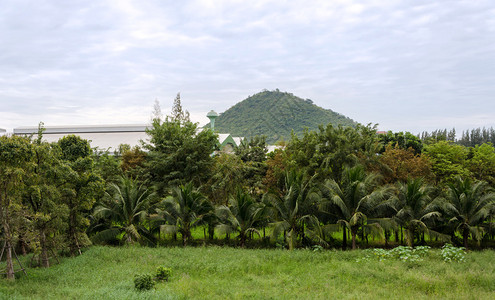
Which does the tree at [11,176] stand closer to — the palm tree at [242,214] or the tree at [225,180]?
the palm tree at [242,214]

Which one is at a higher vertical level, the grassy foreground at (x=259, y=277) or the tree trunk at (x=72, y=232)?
the tree trunk at (x=72, y=232)

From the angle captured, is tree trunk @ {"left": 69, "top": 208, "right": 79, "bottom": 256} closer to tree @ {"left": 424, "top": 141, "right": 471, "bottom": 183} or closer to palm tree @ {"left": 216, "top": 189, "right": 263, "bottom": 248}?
palm tree @ {"left": 216, "top": 189, "right": 263, "bottom": 248}

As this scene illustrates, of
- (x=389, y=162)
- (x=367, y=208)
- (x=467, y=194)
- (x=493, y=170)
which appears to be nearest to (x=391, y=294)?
(x=367, y=208)

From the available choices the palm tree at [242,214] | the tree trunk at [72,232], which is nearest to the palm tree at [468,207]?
the palm tree at [242,214]

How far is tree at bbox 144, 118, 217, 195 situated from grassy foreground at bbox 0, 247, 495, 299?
230 inches

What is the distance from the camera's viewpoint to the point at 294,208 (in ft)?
51.7

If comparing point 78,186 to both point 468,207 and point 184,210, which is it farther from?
point 468,207

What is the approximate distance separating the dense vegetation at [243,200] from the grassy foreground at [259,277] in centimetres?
15

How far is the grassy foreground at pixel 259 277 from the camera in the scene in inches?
384

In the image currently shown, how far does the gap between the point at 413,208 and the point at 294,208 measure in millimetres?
5219

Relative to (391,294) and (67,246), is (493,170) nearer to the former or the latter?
(391,294)

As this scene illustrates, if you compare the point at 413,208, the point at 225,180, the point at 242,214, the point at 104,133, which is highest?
the point at 104,133

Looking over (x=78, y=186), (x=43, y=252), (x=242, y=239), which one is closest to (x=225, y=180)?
(x=242, y=239)

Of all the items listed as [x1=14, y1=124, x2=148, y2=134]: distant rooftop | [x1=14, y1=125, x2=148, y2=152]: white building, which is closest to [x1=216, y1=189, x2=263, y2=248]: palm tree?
[x1=14, y1=125, x2=148, y2=152]: white building
